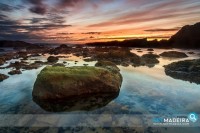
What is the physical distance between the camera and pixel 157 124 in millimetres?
10469

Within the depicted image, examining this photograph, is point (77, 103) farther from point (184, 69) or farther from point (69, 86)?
point (184, 69)

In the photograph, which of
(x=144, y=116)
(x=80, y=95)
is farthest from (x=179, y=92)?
(x=80, y=95)

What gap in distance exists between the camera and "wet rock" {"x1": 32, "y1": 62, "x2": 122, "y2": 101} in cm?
1462

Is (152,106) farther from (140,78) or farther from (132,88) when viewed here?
(140,78)

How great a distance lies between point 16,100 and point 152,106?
954 cm

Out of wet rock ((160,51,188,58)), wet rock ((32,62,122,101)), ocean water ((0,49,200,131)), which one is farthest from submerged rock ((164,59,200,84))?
wet rock ((160,51,188,58))

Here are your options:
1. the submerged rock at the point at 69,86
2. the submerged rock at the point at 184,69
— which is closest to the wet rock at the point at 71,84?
the submerged rock at the point at 69,86

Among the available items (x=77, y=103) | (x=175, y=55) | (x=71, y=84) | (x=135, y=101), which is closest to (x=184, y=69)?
(x=135, y=101)

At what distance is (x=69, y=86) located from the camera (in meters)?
15.0

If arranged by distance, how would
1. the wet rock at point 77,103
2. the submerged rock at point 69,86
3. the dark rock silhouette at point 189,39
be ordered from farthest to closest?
the dark rock silhouette at point 189,39 → the submerged rock at point 69,86 → the wet rock at point 77,103

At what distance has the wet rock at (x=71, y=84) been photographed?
14617 millimetres

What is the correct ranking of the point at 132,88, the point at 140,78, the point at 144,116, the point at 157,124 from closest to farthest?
the point at 157,124 → the point at 144,116 → the point at 132,88 → the point at 140,78

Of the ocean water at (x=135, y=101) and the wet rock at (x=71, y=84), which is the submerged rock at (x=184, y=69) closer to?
the ocean water at (x=135, y=101)

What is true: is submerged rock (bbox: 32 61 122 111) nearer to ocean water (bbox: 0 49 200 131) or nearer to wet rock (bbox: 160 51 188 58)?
ocean water (bbox: 0 49 200 131)
